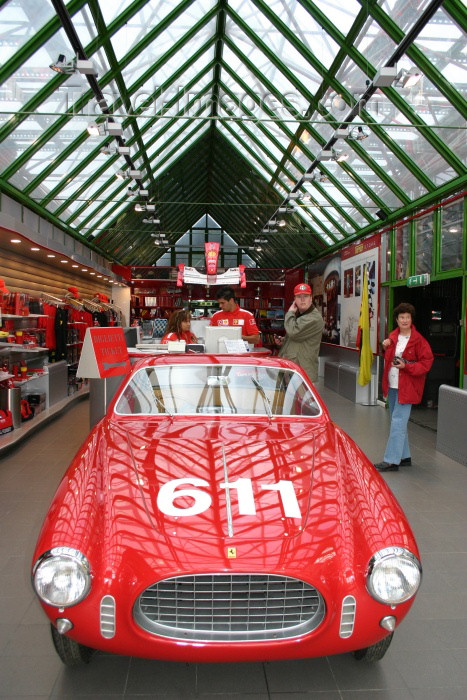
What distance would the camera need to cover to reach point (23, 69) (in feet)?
24.2

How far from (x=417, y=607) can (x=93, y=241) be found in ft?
51.0

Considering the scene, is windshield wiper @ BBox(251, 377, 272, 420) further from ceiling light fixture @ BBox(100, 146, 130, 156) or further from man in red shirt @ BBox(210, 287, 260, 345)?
ceiling light fixture @ BBox(100, 146, 130, 156)

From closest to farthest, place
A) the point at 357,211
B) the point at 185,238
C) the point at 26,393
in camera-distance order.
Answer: the point at 26,393, the point at 357,211, the point at 185,238

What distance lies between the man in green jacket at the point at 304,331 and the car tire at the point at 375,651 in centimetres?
310

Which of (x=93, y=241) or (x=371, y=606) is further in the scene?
(x=93, y=241)

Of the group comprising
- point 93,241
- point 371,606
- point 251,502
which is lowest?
point 371,606

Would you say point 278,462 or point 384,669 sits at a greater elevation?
point 278,462

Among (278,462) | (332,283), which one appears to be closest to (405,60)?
(278,462)

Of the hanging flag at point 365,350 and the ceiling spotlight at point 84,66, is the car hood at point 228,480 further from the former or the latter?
the hanging flag at point 365,350

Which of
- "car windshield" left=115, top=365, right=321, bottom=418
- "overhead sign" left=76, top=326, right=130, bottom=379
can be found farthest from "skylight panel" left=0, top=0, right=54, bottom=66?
"car windshield" left=115, top=365, right=321, bottom=418

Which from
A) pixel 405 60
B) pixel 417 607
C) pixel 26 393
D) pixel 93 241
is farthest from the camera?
pixel 93 241

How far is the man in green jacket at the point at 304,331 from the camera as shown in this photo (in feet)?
17.3

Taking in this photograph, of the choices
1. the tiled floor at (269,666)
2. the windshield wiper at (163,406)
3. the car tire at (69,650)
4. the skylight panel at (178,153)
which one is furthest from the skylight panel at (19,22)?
the skylight panel at (178,153)

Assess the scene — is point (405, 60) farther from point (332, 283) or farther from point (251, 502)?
point (332, 283)
